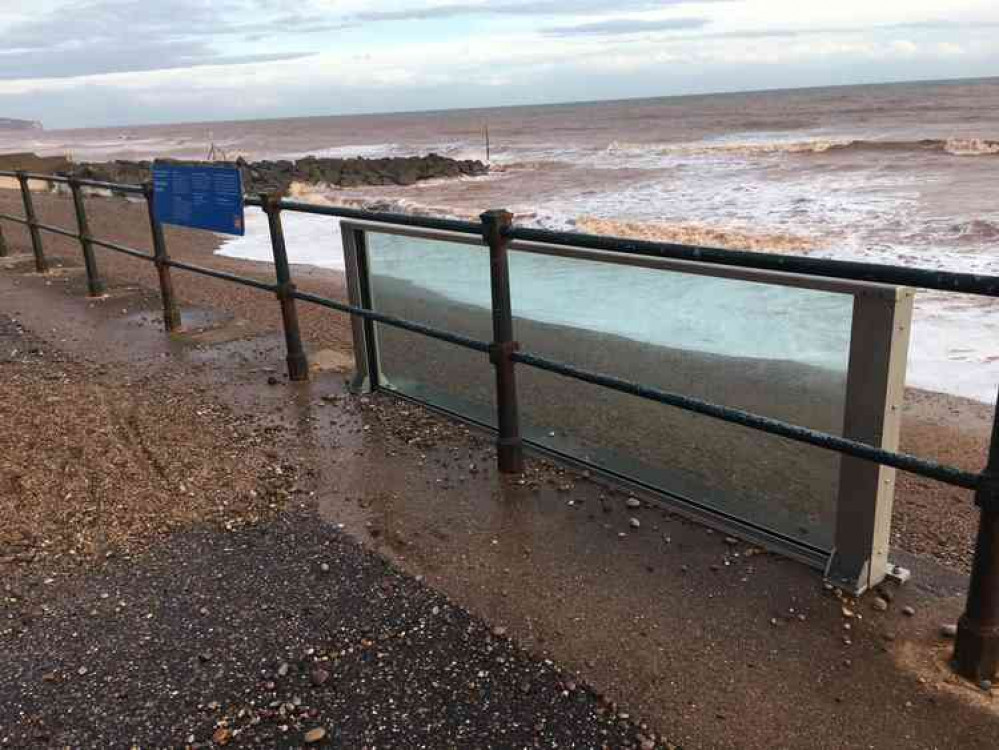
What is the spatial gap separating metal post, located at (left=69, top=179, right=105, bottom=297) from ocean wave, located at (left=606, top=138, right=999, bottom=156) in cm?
2942

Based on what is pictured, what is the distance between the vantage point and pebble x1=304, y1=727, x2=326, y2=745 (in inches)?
89.0

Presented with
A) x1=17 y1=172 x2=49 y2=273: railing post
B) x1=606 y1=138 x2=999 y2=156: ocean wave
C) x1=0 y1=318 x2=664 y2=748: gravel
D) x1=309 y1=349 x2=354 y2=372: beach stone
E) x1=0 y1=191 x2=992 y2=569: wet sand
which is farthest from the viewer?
x1=606 y1=138 x2=999 y2=156: ocean wave

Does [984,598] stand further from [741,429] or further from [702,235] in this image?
[702,235]

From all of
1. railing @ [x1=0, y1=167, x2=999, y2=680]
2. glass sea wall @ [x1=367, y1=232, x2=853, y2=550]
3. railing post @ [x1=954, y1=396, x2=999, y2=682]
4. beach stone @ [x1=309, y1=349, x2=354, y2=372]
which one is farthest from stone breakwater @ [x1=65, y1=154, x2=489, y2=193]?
railing post @ [x1=954, y1=396, x2=999, y2=682]

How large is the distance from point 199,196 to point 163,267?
950mm

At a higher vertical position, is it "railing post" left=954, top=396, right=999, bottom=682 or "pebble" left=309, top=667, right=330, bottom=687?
"railing post" left=954, top=396, right=999, bottom=682

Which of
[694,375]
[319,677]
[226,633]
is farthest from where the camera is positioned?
[694,375]

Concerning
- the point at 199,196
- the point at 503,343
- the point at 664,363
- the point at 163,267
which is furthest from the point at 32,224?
the point at 664,363

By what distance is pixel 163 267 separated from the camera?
641cm

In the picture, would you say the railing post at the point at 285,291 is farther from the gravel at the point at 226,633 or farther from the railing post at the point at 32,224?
the railing post at the point at 32,224

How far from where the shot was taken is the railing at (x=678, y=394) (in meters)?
2.27

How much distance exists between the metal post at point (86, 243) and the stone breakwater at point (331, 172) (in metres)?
22.7

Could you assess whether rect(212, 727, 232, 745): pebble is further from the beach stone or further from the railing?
the beach stone

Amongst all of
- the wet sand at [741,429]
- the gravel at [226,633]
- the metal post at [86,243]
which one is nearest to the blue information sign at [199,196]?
the wet sand at [741,429]
